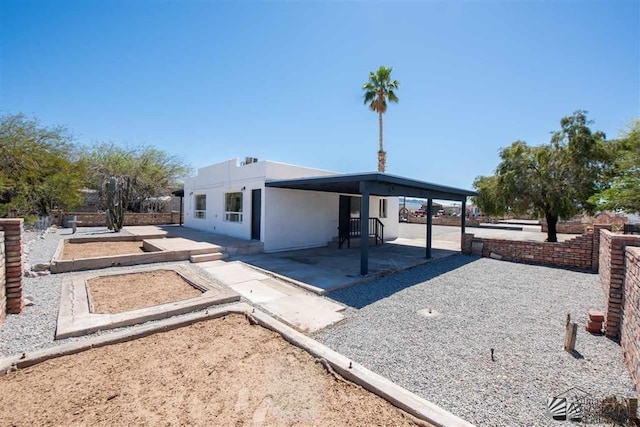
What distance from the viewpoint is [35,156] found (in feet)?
46.3

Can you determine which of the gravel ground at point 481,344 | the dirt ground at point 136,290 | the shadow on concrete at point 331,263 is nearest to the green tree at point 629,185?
the gravel ground at point 481,344

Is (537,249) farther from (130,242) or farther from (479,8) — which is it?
(130,242)

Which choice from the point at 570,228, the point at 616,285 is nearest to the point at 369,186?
the point at 616,285

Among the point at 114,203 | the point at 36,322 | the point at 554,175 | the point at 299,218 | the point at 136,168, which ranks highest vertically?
the point at 136,168

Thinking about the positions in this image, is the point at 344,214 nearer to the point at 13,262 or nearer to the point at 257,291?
the point at 257,291

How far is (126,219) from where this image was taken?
18.1 m

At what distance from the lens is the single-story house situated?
9.16 metres

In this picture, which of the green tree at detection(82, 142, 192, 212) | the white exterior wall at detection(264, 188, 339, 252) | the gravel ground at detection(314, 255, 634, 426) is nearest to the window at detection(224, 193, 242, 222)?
the white exterior wall at detection(264, 188, 339, 252)

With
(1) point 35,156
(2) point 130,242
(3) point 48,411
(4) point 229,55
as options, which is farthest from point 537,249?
(1) point 35,156

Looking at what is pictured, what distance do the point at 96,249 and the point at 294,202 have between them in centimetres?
694

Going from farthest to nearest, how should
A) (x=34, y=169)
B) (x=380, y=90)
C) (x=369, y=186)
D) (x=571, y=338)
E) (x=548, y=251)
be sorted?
1. (x=380, y=90)
2. (x=34, y=169)
3. (x=548, y=251)
4. (x=369, y=186)
5. (x=571, y=338)

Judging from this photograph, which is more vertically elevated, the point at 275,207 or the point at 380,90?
the point at 380,90

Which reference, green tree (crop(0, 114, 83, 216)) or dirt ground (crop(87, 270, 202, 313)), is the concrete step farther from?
green tree (crop(0, 114, 83, 216))

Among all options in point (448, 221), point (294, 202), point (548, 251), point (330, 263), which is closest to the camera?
point (330, 263)
